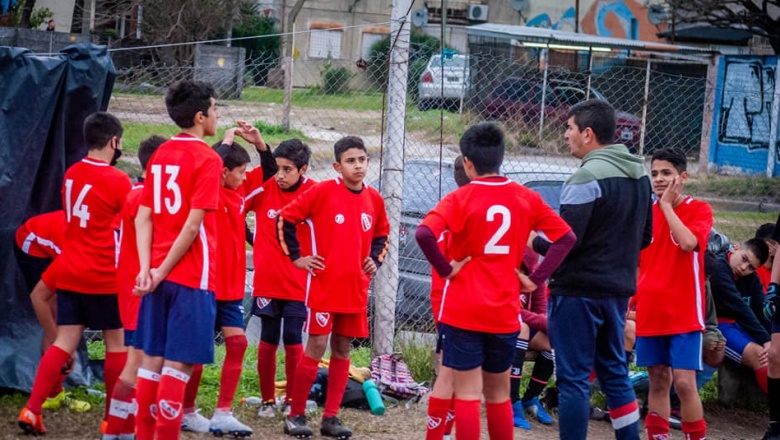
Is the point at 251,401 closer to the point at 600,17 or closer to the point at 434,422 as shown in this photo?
the point at 434,422

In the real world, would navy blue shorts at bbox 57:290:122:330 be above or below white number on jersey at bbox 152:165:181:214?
below

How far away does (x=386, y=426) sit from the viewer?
663 cm

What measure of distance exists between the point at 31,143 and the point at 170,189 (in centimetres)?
183

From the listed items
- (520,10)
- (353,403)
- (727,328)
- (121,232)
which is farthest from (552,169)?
(520,10)

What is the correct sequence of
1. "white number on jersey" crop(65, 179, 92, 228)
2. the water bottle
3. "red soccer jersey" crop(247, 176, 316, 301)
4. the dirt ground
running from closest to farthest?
1. "white number on jersey" crop(65, 179, 92, 228)
2. the dirt ground
3. "red soccer jersey" crop(247, 176, 316, 301)
4. the water bottle

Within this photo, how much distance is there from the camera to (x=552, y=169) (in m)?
9.90

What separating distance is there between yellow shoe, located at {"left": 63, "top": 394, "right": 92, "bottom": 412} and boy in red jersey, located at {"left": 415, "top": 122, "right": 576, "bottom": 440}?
2.44 metres

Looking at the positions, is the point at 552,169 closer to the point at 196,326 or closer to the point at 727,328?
the point at 727,328

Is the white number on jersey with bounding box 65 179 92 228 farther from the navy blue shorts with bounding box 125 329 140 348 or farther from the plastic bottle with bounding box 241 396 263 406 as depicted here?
the plastic bottle with bounding box 241 396 263 406

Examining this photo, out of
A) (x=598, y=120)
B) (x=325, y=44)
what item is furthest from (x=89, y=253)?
(x=325, y=44)

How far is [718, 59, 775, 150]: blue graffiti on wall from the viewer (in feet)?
64.7

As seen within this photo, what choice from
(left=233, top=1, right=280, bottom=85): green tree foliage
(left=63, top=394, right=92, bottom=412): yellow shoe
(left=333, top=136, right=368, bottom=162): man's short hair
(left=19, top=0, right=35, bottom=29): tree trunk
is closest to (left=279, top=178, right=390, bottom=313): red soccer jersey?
(left=333, top=136, right=368, bottom=162): man's short hair

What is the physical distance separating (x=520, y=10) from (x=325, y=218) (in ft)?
118

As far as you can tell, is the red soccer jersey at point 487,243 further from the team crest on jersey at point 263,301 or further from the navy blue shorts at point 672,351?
the team crest on jersey at point 263,301
